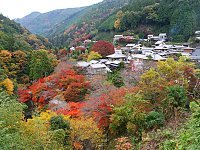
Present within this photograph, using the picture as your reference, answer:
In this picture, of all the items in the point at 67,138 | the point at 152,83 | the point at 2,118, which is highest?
the point at 2,118

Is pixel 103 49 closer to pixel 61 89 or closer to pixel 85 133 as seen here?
pixel 61 89

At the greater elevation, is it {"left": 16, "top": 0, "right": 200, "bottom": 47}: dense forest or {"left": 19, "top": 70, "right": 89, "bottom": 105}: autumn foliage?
{"left": 16, "top": 0, "right": 200, "bottom": 47}: dense forest

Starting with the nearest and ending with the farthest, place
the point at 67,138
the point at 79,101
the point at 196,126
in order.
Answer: the point at 196,126 < the point at 67,138 < the point at 79,101

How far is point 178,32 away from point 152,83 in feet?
98.3

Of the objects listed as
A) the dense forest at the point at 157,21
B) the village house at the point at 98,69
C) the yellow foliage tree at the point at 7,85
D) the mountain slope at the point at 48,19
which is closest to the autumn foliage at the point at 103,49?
the village house at the point at 98,69

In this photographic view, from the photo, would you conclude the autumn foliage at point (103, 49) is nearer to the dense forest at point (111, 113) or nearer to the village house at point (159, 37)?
the dense forest at point (111, 113)

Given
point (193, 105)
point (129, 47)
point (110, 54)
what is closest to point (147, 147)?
point (193, 105)

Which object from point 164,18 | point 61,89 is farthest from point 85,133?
point 164,18

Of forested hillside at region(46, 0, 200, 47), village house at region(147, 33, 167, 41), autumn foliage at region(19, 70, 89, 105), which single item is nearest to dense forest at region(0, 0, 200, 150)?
autumn foliage at region(19, 70, 89, 105)

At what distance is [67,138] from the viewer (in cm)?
1695

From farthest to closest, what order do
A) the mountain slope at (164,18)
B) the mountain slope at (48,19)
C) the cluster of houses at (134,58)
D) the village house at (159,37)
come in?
the mountain slope at (48,19)
the village house at (159,37)
the mountain slope at (164,18)
the cluster of houses at (134,58)

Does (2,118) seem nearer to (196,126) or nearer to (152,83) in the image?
(196,126)

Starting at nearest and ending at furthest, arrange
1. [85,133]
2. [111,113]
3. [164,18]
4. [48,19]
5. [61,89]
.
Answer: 1. [85,133]
2. [111,113]
3. [61,89]
4. [164,18]
5. [48,19]

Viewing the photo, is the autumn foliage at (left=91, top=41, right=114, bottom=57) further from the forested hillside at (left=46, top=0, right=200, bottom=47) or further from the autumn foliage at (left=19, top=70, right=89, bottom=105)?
the forested hillside at (left=46, top=0, right=200, bottom=47)
